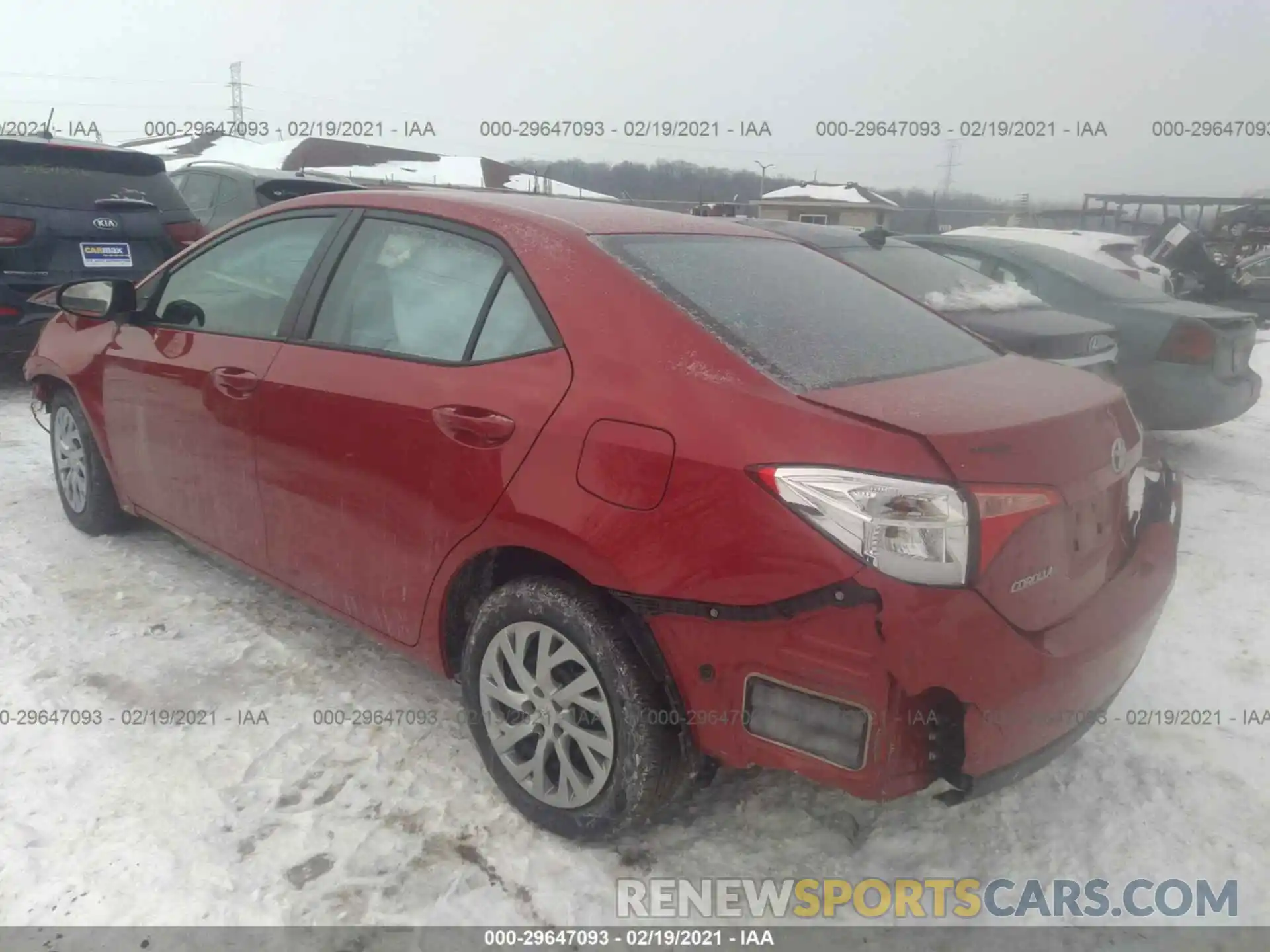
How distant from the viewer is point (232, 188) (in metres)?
9.16

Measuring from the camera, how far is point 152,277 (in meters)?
3.68

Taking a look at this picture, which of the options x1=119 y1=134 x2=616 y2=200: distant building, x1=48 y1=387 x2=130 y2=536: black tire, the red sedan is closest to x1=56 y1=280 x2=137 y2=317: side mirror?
x1=48 y1=387 x2=130 y2=536: black tire

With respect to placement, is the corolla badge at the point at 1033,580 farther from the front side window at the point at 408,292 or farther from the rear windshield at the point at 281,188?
the rear windshield at the point at 281,188

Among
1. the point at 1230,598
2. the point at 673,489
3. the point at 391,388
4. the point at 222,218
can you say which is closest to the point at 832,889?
the point at 673,489

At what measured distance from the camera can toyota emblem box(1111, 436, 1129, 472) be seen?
7.16 feet

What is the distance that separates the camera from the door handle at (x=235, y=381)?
3.00 m

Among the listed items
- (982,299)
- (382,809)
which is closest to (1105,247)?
(982,299)

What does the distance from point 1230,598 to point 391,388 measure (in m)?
3.53

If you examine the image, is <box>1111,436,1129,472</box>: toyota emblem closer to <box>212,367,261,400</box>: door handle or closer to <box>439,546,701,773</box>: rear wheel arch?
<box>439,546,701,773</box>: rear wheel arch

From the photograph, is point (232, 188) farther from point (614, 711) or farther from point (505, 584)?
point (614, 711)

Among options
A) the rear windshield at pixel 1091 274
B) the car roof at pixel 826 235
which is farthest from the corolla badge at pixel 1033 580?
the rear windshield at pixel 1091 274

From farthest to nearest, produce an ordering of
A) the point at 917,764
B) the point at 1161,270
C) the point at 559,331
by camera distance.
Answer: the point at 1161,270
the point at 559,331
the point at 917,764

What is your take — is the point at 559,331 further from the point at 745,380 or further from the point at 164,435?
the point at 164,435

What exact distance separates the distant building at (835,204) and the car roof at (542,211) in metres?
29.5
